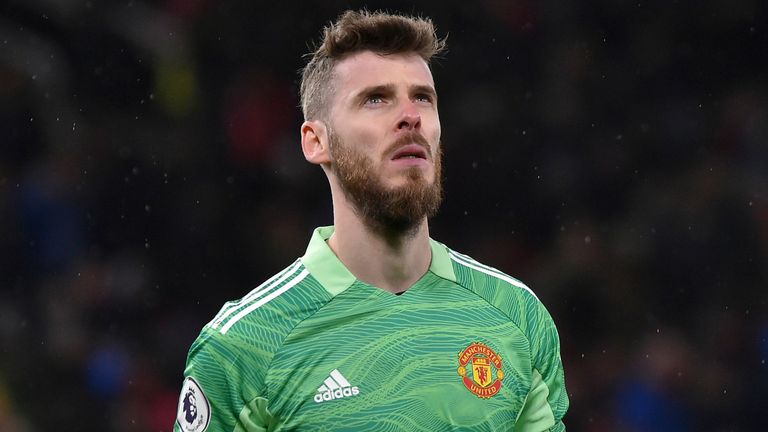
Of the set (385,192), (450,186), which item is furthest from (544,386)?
(450,186)

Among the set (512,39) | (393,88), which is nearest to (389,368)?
(393,88)

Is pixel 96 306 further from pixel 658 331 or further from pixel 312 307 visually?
pixel 312 307

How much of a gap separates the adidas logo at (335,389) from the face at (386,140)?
42cm

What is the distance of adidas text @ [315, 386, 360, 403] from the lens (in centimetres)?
294

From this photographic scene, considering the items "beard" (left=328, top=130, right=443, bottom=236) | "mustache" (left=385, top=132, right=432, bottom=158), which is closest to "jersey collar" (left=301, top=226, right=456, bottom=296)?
"beard" (left=328, top=130, right=443, bottom=236)

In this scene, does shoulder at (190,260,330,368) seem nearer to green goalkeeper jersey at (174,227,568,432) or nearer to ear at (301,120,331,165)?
green goalkeeper jersey at (174,227,568,432)

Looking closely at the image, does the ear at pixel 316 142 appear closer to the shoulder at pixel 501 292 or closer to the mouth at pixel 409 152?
the mouth at pixel 409 152

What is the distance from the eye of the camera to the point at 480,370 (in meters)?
3.05

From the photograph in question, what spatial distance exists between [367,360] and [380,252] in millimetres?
304

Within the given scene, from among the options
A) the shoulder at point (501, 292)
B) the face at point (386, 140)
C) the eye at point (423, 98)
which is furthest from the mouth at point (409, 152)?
the shoulder at point (501, 292)

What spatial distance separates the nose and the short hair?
0.72 ft

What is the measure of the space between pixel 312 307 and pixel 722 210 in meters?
4.35

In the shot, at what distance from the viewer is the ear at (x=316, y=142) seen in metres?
3.23

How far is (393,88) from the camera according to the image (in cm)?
314
